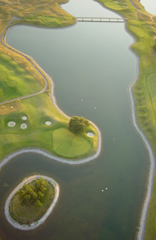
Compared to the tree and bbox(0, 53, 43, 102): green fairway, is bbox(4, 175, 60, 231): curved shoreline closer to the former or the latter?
the tree

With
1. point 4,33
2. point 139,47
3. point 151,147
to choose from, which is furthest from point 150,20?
point 151,147

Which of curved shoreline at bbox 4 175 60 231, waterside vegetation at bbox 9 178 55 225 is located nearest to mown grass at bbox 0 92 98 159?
curved shoreline at bbox 4 175 60 231

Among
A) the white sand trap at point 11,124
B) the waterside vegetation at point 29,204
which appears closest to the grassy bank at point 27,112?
the white sand trap at point 11,124

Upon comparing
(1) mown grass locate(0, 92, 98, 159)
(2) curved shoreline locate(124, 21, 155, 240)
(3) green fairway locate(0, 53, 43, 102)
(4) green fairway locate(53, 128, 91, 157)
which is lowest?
(2) curved shoreline locate(124, 21, 155, 240)

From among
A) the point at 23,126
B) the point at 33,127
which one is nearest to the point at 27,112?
the point at 23,126

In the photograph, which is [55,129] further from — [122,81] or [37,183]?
[122,81]

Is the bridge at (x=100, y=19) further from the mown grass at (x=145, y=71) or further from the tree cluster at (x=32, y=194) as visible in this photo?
the tree cluster at (x=32, y=194)
